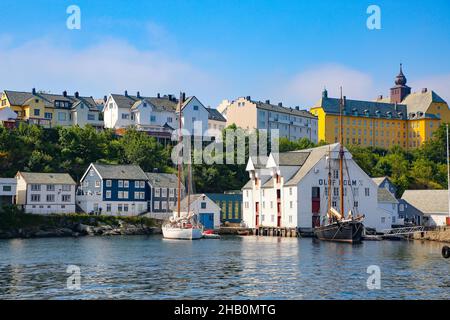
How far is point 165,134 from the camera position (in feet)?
438

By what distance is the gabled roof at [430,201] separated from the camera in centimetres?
10056

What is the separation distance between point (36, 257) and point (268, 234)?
145 feet

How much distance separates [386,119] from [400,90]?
16.5m

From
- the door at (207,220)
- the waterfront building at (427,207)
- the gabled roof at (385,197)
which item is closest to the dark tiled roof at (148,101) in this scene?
the door at (207,220)

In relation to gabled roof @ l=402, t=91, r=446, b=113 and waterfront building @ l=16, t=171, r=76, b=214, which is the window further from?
gabled roof @ l=402, t=91, r=446, b=113

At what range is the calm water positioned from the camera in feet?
112

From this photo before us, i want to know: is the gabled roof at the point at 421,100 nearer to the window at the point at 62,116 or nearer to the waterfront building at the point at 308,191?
the waterfront building at the point at 308,191

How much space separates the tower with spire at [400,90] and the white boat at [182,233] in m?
114

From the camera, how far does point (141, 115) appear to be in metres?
133

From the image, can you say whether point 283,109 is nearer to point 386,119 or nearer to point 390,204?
point 386,119

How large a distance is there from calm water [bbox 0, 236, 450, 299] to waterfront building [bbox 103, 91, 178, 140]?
67.6 meters
